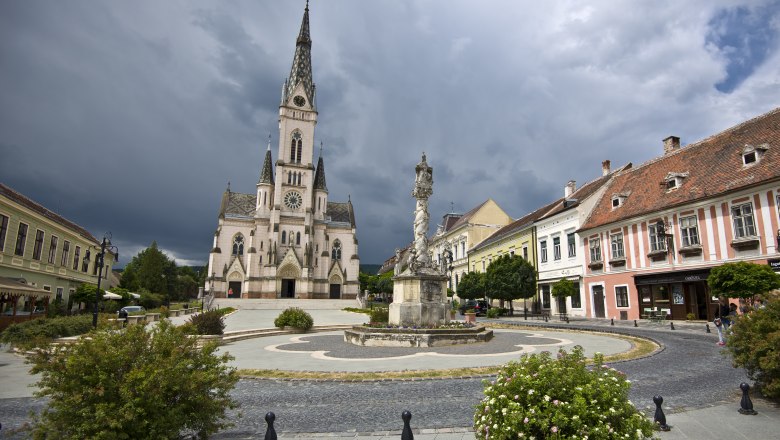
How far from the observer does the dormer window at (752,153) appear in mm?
22344

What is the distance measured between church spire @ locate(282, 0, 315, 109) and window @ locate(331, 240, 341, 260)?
2414 centimetres

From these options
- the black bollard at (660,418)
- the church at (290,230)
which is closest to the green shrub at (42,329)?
the black bollard at (660,418)

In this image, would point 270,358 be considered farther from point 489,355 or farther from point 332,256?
point 332,256

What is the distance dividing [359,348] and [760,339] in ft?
38.0

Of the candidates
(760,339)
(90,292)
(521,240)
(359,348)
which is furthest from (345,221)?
(760,339)

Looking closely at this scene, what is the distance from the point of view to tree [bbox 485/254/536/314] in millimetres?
35312

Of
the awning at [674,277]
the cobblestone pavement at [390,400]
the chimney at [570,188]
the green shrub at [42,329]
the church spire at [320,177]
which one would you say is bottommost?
the cobblestone pavement at [390,400]

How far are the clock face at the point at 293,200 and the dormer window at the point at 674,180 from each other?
172 ft

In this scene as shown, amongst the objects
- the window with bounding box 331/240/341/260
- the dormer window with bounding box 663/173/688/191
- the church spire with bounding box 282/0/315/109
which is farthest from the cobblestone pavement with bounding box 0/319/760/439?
the church spire with bounding box 282/0/315/109

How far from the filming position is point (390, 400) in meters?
7.96

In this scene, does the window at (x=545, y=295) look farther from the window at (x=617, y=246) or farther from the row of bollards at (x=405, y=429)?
the row of bollards at (x=405, y=429)

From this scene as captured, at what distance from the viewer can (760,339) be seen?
24.6 feet

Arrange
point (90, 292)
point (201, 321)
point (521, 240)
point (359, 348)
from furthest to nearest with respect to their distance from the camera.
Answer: point (521, 240)
point (90, 292)
point (201, 321)
point (359, 348)

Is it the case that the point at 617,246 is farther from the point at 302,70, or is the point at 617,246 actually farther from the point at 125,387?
the point at 302,70
